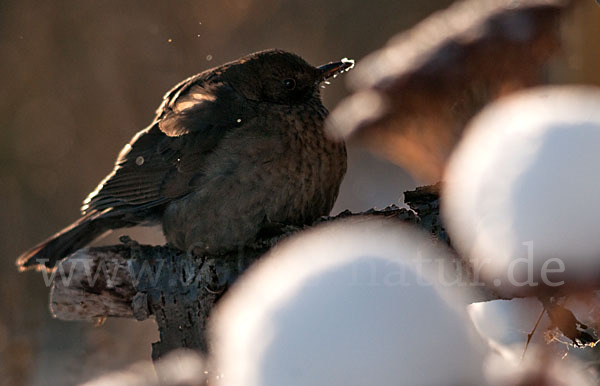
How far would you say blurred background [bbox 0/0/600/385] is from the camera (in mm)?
3898

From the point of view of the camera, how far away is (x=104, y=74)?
4168mm

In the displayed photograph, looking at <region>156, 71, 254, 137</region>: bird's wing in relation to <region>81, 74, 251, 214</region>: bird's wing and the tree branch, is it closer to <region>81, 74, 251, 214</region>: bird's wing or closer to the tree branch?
<region>81, 74, 251, 214</region>: bird's wing

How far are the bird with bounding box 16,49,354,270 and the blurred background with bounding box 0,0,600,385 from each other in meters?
1.58

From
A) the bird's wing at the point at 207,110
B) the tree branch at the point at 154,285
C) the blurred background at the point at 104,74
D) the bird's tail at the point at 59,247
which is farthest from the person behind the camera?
the blurred background at the point at 104,74

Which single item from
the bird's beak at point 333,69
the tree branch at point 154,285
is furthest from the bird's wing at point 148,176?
the bird's beak at point 333,69

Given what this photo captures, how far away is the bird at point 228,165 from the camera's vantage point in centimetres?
193

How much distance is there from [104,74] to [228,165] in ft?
8.09

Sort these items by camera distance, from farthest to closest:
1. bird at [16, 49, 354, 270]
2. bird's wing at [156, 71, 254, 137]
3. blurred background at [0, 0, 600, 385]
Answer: blurred background at [0, 0, 600, 385] < bird's wing at [156, 71, 254, 137] < bird at [16, 49, 354, 270]

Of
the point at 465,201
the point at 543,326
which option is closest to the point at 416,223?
the point at 543,326

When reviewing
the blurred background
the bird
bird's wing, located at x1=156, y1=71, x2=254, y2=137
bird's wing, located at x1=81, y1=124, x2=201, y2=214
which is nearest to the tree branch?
the bird

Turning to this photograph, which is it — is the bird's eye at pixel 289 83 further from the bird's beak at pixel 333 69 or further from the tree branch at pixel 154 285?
the tree branch at pixel 154 285

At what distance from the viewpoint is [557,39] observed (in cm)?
141

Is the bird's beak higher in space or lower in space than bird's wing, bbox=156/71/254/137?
higher

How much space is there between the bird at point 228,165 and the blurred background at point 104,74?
1.58 metres
